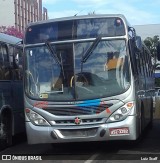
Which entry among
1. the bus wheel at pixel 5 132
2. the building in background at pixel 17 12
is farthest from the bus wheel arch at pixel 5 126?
the building in background at pixel 17 12

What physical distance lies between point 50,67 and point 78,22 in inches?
50.8

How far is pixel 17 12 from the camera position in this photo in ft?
235

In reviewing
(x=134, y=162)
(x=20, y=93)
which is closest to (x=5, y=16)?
(x=20, y=93)

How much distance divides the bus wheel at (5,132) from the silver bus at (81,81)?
74.7 inches

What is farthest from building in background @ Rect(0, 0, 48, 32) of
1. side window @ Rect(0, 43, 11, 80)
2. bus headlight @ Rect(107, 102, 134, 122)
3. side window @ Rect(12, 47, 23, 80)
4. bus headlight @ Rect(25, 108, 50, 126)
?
bus headlight @ Rect(107, 102, 134, 122)

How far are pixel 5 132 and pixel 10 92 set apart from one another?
3.74 feet

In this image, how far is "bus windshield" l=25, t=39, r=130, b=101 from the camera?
34.0 ft

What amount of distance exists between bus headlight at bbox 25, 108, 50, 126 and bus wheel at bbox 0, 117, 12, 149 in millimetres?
1786

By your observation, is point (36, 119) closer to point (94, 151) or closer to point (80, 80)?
point (80, 80)

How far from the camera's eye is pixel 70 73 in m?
10.5

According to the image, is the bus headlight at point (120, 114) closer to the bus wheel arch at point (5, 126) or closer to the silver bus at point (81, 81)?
the silver bus at point (81, 81)

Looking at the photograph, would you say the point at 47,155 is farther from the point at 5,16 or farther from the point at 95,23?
the point at 5,16

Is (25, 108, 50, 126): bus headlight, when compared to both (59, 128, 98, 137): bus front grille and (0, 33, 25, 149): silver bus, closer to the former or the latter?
(59, 128, 98, 137): bus front grille

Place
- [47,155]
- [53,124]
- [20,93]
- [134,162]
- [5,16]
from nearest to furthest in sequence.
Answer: [134,162] < [53,124] < [47,155] < [20,93] < [5,16]
